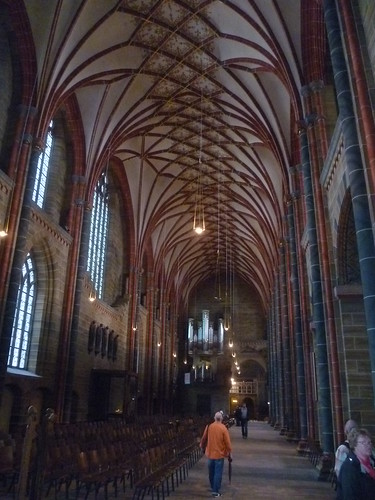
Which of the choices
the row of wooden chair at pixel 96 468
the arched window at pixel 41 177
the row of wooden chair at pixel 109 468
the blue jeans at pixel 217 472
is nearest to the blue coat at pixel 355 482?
the row of wooden chair at pixel 96 468

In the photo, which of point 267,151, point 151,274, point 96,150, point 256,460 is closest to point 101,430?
point 256,460

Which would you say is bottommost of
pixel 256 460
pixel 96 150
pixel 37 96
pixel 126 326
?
pixel 256 460

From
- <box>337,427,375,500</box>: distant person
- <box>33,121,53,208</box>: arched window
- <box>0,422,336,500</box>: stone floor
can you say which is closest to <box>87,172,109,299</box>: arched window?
<box>33,121,53,208</box>: arched window

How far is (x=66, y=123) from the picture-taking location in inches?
781

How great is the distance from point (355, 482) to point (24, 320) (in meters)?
15.1

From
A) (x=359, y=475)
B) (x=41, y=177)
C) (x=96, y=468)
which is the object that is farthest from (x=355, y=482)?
(x=41, y=177)

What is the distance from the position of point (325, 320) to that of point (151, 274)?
2376cm

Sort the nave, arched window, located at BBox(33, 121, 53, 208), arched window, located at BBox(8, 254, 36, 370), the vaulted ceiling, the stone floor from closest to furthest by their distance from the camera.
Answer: the stone floor, the nave, the vaulted ceiling, arched window, located at BBox(8, 254, 36, 370), arched window, located at BBox(33, 121, 53, 208)

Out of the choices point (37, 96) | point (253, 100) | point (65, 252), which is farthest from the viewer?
point (253, 100)

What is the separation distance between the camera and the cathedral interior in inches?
414

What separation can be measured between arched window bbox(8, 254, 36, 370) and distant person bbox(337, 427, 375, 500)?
46.6 ft

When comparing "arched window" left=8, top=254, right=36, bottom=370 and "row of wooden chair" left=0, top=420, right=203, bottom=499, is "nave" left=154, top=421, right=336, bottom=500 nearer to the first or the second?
"row of wooden chair" left=0, top=420, right=203, bottom=499

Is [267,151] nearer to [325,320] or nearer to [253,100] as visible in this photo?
[253,100]

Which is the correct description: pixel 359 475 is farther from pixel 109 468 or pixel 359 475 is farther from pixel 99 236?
pixel 99 236
